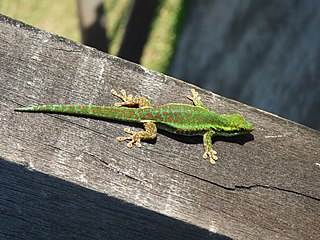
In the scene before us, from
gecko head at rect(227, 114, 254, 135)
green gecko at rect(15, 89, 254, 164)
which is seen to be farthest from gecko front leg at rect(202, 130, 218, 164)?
gecko head at rect(227, 114, 254, 135)

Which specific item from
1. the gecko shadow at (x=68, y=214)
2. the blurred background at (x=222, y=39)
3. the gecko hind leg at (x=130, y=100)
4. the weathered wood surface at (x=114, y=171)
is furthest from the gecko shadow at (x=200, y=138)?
the blurred background at (x=222, y=39)

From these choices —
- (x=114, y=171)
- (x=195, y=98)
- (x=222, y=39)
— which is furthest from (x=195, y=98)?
(x=222, y=39)

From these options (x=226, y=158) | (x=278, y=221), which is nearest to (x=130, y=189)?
(x=226, y=158)

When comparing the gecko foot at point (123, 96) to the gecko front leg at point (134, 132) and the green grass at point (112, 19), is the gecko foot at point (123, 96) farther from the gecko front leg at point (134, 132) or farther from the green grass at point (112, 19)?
the green grass at point (112, 19)

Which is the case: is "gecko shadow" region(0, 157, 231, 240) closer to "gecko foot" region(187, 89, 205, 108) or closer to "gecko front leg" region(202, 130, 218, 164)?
"gecko front leg" region(202, 130, 218, 164)

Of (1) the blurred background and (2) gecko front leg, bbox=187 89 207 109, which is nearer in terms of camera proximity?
(2) gecko front leg, bbox=187 89 207 109

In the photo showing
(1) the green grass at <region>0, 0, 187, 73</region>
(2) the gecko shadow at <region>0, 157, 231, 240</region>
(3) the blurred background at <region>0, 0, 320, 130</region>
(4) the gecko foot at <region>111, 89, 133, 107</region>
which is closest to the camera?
(2) the gecko shadow at <region>0, 157, 231, 240</region>
